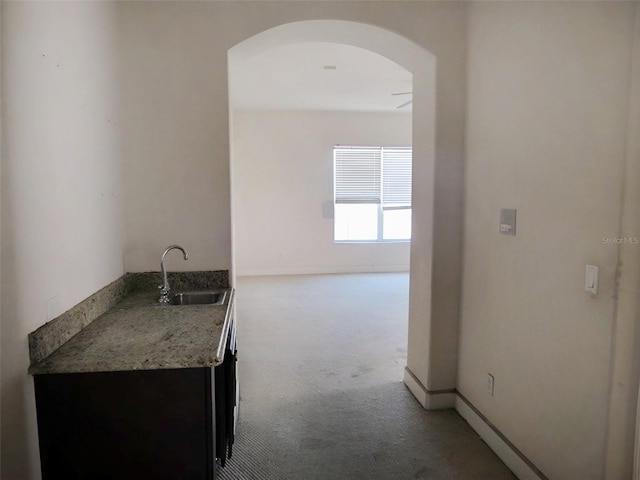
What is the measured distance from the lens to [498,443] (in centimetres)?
237

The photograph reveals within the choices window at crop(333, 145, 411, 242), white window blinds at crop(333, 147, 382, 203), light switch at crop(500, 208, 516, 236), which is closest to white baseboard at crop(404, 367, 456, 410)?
light switch at crop(500, 208, 516, 236)

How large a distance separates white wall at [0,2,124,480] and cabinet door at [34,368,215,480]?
0.20 ft

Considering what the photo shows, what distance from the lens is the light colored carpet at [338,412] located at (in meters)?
2.29

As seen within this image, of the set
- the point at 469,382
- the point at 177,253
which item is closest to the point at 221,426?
the point at 177,253

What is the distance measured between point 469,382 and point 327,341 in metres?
1.75

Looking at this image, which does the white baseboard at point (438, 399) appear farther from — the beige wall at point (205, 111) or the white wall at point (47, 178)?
the white wall at point (47, 178)

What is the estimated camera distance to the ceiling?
4195mm

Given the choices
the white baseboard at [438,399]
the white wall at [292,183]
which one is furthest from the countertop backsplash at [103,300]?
the white wall at [292,183]

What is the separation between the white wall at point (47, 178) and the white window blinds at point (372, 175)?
5592mm

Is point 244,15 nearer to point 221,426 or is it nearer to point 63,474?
point 221,426

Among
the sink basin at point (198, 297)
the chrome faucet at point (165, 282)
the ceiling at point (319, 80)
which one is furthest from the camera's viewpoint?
the ceiling at point (319, 80)

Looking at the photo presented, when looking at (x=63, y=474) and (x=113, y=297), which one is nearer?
(x=63, y=474)

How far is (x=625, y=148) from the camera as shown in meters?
1.54

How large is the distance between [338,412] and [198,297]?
1.21 meters
